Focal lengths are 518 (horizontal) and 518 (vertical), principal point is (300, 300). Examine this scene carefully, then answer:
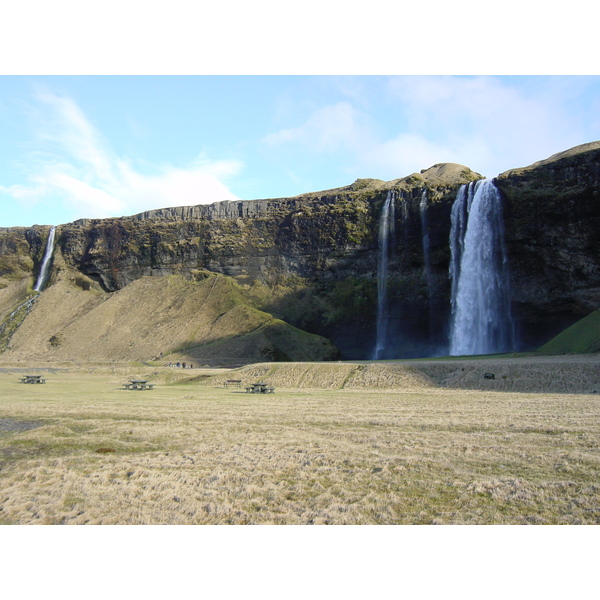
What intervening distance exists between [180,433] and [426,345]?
2114 inches

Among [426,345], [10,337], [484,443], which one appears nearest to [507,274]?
[426,345]

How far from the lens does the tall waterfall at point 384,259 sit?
67.8 meters

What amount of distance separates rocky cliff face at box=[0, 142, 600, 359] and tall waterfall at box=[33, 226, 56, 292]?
1590mm

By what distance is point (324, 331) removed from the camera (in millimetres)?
69188

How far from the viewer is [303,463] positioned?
10.6 m

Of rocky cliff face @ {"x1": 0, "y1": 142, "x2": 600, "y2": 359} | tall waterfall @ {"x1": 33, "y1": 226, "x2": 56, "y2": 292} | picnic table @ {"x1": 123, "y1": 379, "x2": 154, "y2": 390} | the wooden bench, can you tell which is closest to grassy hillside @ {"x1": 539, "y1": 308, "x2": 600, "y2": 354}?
rocky cliff face @ {"x1": 0, "y1": 142, "x2": 600, "y2": 359}

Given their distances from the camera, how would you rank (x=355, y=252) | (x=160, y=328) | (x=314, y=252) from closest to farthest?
(x=160, y=328)
(x=355, y=252)
(x=314, y=252)

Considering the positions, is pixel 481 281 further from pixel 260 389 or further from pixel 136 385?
pixel 136 385

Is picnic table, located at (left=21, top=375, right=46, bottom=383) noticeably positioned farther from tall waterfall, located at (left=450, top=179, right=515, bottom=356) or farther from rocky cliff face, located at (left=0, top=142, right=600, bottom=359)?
tall waterfall, located at (left=450, top=179, right=515, bottom=356)

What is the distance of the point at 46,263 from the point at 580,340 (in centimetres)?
8672

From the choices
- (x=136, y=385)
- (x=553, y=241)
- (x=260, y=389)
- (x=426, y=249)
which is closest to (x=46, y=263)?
(x=426, y=249)

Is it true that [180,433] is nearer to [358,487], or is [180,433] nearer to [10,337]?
[358,487]

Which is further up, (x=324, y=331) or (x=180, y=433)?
(x=324, y=331)

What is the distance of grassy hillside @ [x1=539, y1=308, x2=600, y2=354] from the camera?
38125 mm
